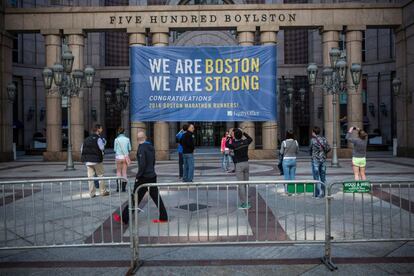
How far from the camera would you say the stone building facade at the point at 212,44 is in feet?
76.4

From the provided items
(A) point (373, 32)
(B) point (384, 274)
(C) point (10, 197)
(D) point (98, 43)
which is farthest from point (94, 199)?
(A) point (373, 32)

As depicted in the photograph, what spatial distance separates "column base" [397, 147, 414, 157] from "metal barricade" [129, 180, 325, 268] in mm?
16344

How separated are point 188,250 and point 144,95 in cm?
1480

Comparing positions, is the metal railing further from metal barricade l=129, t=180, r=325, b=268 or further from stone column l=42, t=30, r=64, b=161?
stone column l=42, t=30, r=64, b=161

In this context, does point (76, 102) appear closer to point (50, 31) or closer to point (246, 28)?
point (50, 31)

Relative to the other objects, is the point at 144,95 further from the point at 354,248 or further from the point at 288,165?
the point at 354,248

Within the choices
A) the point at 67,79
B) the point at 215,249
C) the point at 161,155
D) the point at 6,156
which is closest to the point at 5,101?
the point at 6,156

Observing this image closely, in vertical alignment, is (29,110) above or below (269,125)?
above

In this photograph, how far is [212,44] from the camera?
42.1 m

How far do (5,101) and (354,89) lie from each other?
22.2 meters

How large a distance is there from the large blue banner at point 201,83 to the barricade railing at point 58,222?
9630mm

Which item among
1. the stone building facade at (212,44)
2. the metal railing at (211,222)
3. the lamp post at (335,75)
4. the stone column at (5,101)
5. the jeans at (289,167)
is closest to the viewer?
the metal railing at (211,222)

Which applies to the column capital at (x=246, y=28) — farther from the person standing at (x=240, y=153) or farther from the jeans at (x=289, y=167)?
the person standing at (x=240, y=153)

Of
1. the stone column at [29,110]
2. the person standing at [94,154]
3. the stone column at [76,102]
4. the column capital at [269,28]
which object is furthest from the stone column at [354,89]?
the stone column at [29,110]
